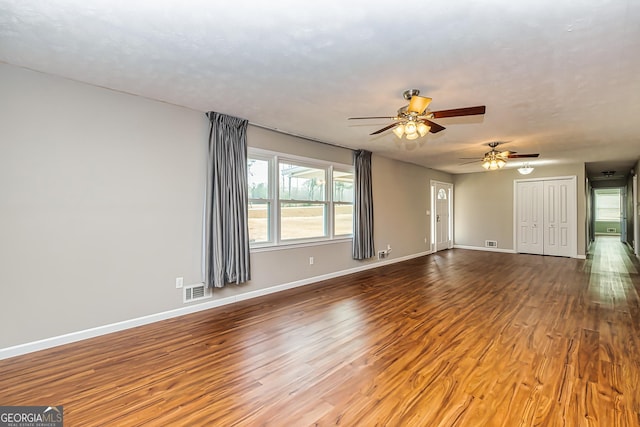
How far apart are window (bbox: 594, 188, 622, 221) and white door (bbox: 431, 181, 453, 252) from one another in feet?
31.8

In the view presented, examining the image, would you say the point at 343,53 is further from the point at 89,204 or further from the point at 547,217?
the point at 547,217

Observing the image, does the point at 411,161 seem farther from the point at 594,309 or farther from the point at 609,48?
the point at 609,48

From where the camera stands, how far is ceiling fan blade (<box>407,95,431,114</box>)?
2.75 m

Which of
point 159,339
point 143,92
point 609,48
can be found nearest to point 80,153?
point 143,92

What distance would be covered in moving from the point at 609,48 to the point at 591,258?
24.9 feet

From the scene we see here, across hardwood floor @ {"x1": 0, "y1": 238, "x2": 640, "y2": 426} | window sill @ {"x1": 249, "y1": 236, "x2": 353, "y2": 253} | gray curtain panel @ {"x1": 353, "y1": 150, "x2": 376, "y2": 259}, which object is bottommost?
hardwood floor @ {"x1": 0, "y1": 238, "x2": 640, "y2": 426}

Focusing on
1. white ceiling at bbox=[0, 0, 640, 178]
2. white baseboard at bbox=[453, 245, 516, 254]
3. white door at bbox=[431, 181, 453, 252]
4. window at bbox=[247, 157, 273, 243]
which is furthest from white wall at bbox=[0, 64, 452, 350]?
white baseboard at bbox=[453, 245, 516, 254]

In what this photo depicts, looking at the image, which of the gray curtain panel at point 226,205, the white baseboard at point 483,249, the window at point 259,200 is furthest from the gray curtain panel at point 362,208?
the white baseboard at point 483,249

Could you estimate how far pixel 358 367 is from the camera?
98.0 inches

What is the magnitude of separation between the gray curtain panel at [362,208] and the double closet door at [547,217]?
516 cm

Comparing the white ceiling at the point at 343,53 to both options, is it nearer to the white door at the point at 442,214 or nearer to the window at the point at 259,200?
the window at the point at 259,200

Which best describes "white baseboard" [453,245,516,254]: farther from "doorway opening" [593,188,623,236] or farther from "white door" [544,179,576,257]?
"doorway opening" [593,188,623,236]

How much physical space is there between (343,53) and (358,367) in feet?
8.18

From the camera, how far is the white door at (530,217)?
8375mm
